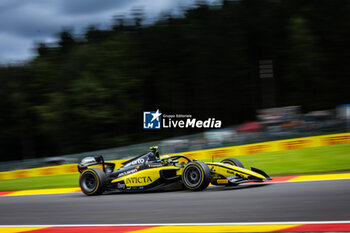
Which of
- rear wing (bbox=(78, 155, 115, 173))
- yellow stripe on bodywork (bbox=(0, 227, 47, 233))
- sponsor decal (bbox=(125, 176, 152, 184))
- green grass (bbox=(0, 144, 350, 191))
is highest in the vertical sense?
rear wing (bbox=(78, 155, 115, 173))

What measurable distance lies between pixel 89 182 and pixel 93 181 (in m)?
0.14

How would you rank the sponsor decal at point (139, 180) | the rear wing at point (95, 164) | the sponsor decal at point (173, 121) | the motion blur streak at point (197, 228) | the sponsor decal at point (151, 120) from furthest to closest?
1. the sponsor decal at point (151, 120)
2. the sponsor decal at point (173, 121)
3. the rear wing at point (95, 164)
4. the sponsor decal at point (139, 180)
5. the motion blur streak at point (197, 228)

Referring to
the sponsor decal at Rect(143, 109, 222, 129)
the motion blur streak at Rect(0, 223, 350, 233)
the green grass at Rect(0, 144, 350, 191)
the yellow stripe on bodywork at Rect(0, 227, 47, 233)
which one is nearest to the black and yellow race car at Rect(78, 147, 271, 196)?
the motion blur streak at Rect(0, 223, 350, 233)

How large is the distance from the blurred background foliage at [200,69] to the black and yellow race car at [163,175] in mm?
27613

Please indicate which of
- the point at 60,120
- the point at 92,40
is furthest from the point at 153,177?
the point at 92,40

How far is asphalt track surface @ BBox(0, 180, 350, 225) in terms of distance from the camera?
5.74 meters

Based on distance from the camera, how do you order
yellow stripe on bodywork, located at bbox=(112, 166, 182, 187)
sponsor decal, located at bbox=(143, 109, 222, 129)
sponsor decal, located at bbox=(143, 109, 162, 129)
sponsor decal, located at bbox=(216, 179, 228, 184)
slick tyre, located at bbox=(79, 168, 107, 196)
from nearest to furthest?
1. sponsor decal, located at bbox=(216, 179, 228, 184)
2. yellow stripe on bodywork, located at bbox=(112, 166, 182, 187)
3. slick tyre, located at bbox=(79, 168, 107, 196)
4. sponsor decal, located at bbox=(143, 109, 222, 129)
5. sponsor decal, located at bbox=(143, 109, 162, 129)

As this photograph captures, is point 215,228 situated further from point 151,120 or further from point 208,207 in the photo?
point 151,120

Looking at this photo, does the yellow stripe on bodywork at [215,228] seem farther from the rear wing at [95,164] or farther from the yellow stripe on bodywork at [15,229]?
the rear wing at [95,164]

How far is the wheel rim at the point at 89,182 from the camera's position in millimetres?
9961

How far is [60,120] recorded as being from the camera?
38.1 m

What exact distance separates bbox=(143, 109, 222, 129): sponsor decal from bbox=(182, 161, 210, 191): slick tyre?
30631mm

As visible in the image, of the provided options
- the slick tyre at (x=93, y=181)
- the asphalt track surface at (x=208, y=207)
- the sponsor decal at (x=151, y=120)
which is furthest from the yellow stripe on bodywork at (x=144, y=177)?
the sponsor decal at (x=151, y=120)

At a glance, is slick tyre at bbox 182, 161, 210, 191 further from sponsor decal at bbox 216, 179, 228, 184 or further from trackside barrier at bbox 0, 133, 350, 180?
trackside barrier at bbox 0, 133, 350, 180
